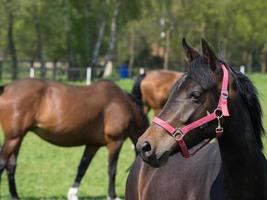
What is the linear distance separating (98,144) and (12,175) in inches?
46.4

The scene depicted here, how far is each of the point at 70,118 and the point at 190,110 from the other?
475 centimetres

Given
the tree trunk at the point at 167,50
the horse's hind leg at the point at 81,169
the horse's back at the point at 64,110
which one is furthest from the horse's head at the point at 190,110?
the tree trunk at the point at 167,50

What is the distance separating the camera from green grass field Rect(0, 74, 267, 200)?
7.80 metres

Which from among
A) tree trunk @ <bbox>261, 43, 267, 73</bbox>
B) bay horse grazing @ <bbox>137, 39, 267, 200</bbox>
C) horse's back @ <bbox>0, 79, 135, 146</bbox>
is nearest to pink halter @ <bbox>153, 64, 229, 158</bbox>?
bay horse grazing @ <bbox>137, 39, 267, 200</bbox>

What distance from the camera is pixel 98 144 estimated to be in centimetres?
762

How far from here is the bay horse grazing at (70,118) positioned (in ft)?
23.5

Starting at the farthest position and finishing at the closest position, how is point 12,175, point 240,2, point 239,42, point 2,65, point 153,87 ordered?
point 239,42 → point 240,2 → point 2,65 → point 153,87 → point 12,175

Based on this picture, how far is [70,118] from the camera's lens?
7430 millimetres

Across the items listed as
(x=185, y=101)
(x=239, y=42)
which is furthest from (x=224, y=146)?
(x=239, y=42)

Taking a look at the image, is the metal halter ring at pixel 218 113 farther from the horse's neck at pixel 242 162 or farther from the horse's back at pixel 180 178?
the horse's back at pixel 180 178

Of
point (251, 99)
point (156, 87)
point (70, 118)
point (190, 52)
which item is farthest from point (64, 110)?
point (156, 87)

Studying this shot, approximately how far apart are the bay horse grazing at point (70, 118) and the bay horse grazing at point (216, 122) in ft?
14.5

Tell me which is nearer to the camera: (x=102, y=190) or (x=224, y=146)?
(x=224, y=146)

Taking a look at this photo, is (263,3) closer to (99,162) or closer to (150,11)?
(150,11)
